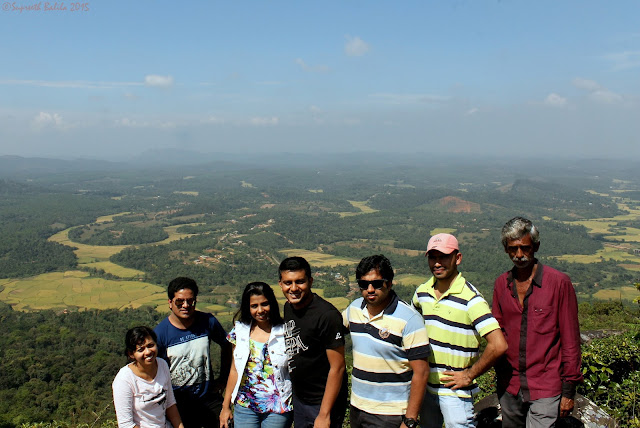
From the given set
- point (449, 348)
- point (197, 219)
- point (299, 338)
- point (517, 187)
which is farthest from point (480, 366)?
point (517, 187)

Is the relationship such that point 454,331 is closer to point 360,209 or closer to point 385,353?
point 385,353

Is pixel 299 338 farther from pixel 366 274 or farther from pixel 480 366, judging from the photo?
pixel 480 366

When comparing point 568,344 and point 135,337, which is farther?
point 135,337

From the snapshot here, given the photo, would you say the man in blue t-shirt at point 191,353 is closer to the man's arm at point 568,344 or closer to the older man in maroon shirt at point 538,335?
the older man in maroon shirt at point 538,335

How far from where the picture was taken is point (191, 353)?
3.84m

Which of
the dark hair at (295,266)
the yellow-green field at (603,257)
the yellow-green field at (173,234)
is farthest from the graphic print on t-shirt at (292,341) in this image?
the yellow-green field at (173,234)

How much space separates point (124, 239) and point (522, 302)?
278 feet

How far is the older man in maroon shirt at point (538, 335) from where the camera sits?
3121 millimetres

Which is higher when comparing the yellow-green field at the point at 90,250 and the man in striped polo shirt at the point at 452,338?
the man in striped polo shirt at the point at 452,338

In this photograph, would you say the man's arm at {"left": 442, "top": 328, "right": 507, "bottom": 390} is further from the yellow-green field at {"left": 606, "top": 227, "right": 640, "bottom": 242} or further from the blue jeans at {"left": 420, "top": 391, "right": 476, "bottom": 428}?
the yellow-green field at {"left": 606, "top": 227, "right": 640, "bottom": 242}

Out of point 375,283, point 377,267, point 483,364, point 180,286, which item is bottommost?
point 483,364

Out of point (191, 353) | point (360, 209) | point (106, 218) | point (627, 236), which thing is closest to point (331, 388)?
point (191, 353)

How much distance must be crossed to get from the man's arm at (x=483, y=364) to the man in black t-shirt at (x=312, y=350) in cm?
81

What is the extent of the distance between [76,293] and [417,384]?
167 ft
